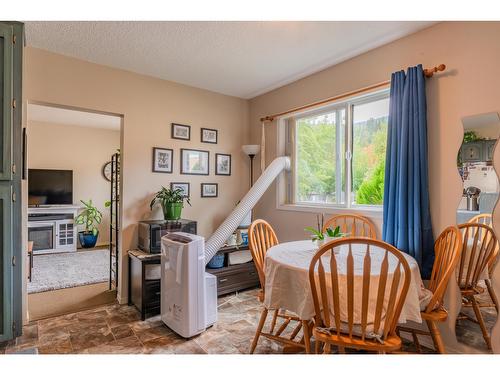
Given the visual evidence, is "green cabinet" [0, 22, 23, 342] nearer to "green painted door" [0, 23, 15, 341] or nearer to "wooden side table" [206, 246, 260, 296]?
"green painted door" [0, 23, 15, 341]

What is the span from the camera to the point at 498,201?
75.6 inches

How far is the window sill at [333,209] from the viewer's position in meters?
2.67

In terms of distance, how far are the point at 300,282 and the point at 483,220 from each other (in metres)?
1.37

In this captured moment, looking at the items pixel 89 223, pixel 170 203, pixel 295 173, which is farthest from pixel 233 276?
pixel 89 223

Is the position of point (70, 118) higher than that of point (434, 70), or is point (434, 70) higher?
point (70, 118)

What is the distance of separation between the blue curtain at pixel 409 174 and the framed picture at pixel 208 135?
7.12ft

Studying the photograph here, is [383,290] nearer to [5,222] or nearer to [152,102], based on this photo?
[5,222]

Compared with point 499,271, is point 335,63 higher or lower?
higher

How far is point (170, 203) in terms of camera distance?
317 centimetres

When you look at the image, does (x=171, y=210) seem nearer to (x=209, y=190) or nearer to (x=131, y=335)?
(x=209, y=190)

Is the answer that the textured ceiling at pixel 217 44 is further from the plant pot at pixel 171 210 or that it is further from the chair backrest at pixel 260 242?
the chair backrest at pixel 260 242

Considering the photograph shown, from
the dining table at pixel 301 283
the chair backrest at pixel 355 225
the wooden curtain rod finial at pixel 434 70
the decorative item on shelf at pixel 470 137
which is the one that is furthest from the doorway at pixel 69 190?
the decorative item on shelf at pixel 470 137
